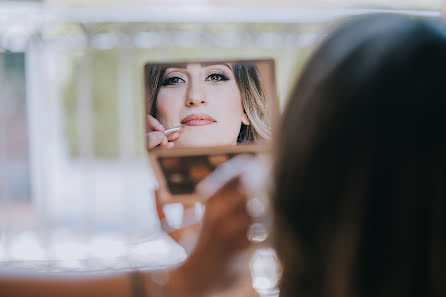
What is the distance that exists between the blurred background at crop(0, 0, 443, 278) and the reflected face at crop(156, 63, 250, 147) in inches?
40.7

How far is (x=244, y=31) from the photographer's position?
1978 millimetres

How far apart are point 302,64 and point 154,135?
50 centimetres

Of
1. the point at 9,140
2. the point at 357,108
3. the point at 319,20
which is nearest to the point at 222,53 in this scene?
the point at 319,20

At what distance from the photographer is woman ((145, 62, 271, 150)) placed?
89 cm

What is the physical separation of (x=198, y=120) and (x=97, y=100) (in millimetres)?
1582

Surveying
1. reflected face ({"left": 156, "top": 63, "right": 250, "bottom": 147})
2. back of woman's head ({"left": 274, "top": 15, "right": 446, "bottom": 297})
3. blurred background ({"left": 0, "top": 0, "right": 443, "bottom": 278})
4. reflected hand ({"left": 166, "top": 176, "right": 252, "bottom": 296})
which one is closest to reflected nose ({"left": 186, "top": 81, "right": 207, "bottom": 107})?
reflected face ({"left": 156, "top": 63, "right": 250, "bottom": 147})

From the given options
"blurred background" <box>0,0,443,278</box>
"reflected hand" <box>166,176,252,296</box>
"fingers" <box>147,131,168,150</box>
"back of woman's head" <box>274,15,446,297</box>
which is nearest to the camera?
"back of woman's head" <box>274,15,446,297</box>

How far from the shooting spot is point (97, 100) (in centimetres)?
239

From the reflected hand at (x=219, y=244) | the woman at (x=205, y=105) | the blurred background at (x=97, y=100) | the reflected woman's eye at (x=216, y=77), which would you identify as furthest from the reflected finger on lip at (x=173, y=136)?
the blurred background at (x=97, y=100)

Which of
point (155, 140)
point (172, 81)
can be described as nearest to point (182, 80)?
point (172, 81)

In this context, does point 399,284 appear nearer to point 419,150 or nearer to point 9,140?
point 419,150

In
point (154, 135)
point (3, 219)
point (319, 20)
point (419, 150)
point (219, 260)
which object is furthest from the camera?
point (3, 219)

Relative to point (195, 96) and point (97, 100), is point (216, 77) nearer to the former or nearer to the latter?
point (195, 96)

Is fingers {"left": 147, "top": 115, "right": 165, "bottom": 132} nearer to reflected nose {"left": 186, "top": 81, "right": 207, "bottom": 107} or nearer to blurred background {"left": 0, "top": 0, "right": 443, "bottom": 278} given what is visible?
reflected nose {"left": 186, "top": 81, "right": 207, "bottom": 107}
